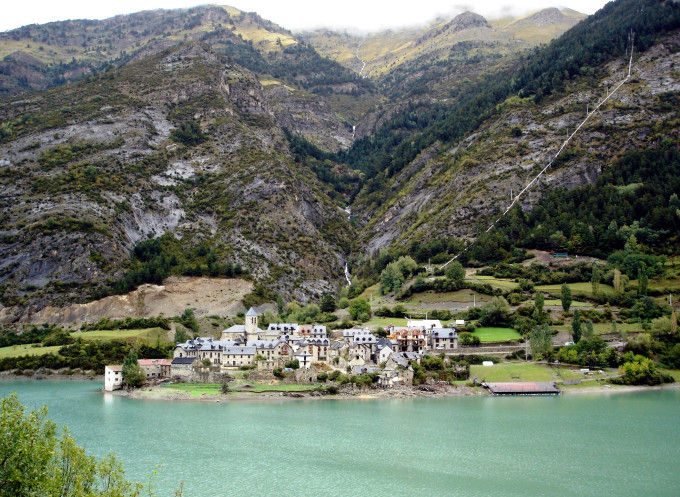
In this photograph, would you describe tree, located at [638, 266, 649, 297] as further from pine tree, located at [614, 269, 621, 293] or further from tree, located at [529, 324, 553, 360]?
tree, located at [529, 324, 553, 360]

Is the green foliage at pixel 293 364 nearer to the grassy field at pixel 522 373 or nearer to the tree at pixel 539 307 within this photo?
the grassy field at pixel 522 373

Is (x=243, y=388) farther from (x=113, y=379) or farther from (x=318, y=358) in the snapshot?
(x=113, y=379)

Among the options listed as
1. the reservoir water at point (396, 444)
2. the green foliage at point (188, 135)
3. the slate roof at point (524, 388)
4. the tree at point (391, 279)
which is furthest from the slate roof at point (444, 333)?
the green foliage at point (188, 135)

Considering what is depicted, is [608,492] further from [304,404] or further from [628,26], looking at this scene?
[628,26]

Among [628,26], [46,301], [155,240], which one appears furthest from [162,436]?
[628,26]

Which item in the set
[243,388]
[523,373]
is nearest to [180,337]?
[243,388]

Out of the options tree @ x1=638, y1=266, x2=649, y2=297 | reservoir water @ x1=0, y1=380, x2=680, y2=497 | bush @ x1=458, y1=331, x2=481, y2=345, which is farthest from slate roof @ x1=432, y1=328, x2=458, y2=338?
tree @ x1=638, y1=266, x2=649, y2=297
